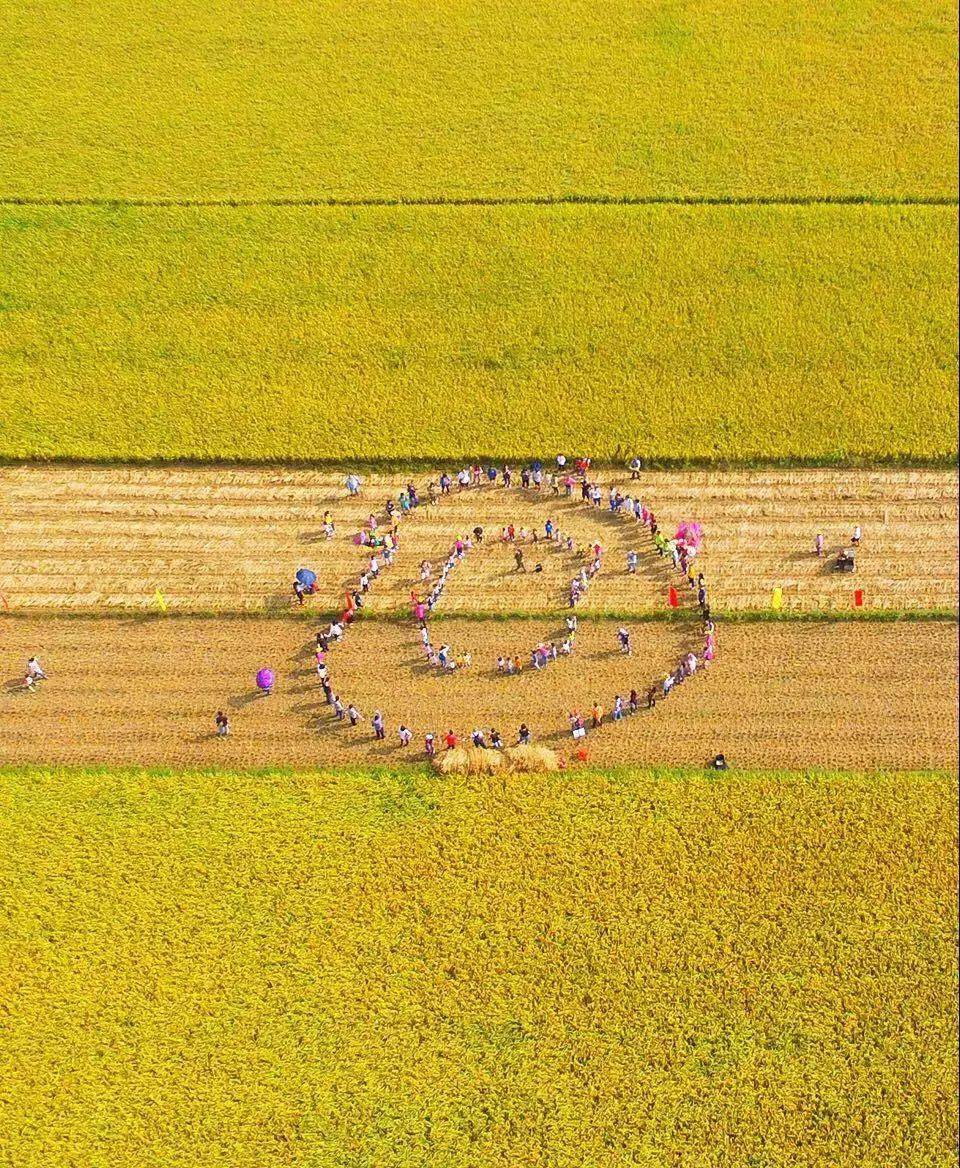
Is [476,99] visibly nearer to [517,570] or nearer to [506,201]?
[506,201]

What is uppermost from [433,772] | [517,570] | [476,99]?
[476,99]

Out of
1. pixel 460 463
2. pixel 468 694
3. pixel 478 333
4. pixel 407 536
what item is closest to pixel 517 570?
pixel 407 536

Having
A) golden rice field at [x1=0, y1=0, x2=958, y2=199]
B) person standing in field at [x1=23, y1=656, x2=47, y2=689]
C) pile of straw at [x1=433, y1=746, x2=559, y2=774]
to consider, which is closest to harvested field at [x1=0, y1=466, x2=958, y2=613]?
person standing in field at [x1=23, y1=656, x2=47, y2=689]

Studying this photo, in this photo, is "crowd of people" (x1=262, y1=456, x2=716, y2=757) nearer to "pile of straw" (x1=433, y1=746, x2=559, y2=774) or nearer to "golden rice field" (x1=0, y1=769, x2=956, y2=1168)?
"pile of straw" (x1=433, y1=746, x2=559, y2=774)

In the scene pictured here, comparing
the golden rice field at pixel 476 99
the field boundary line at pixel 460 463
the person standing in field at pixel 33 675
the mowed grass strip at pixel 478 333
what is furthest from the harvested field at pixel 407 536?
the golden rice field at pixel 476 99

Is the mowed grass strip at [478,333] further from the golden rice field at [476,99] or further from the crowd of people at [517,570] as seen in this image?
the golden rice field at [476,99]
